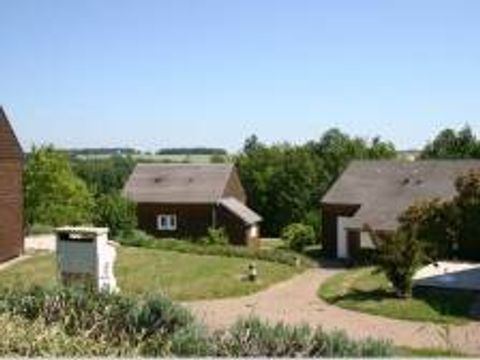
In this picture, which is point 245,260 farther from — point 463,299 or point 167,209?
point 167,209

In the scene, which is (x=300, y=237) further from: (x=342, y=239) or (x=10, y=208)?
(x=10, y=208)

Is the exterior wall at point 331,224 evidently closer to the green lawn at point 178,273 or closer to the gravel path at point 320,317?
the green lawn at point 178,273

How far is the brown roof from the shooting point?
141 ft

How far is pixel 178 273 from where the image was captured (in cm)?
3453

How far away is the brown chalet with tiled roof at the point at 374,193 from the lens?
43062mm

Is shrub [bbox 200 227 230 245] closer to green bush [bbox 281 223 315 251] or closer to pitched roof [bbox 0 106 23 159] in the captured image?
green bush [bbox 281 223 315 251]

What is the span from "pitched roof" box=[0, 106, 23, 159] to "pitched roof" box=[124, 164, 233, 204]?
20.0 meters

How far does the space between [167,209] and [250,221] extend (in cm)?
518

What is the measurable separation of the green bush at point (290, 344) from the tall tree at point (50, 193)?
1907 inches

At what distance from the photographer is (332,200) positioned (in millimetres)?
46031

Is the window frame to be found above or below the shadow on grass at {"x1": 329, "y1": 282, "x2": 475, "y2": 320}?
above

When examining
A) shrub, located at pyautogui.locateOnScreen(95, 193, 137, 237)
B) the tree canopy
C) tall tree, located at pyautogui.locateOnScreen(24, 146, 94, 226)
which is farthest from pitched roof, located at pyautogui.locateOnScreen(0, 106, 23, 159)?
the tree canopy

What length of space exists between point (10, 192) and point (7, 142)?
1.88 m

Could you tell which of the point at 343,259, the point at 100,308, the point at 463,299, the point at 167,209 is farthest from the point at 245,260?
the point at 100,308
